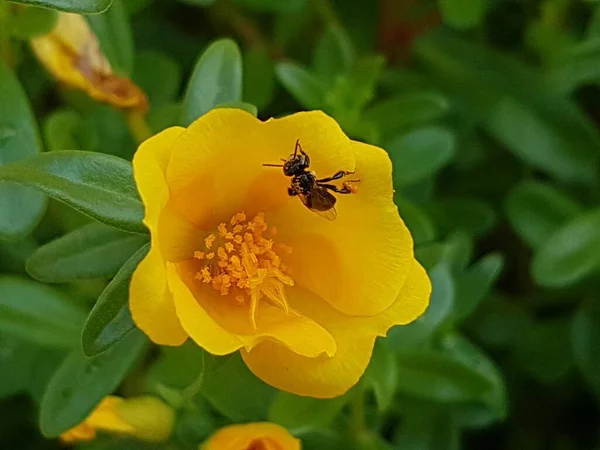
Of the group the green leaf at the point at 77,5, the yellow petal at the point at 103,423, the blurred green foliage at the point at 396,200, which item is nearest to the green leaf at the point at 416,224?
the blurred green foliage at the point at 396,200

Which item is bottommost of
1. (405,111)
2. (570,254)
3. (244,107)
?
(570,254)

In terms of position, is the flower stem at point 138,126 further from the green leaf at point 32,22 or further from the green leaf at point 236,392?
the green leaf at point 236,392

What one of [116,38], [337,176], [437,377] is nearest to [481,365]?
[437,377]

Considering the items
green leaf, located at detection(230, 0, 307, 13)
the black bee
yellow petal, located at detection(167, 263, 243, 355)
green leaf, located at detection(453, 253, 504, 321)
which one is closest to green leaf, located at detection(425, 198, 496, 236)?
green leaf, located at detection(453, 253, 504, 321)

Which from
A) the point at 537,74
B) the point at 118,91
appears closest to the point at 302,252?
the point at 118,91

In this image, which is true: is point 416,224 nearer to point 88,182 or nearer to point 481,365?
point 481,365
